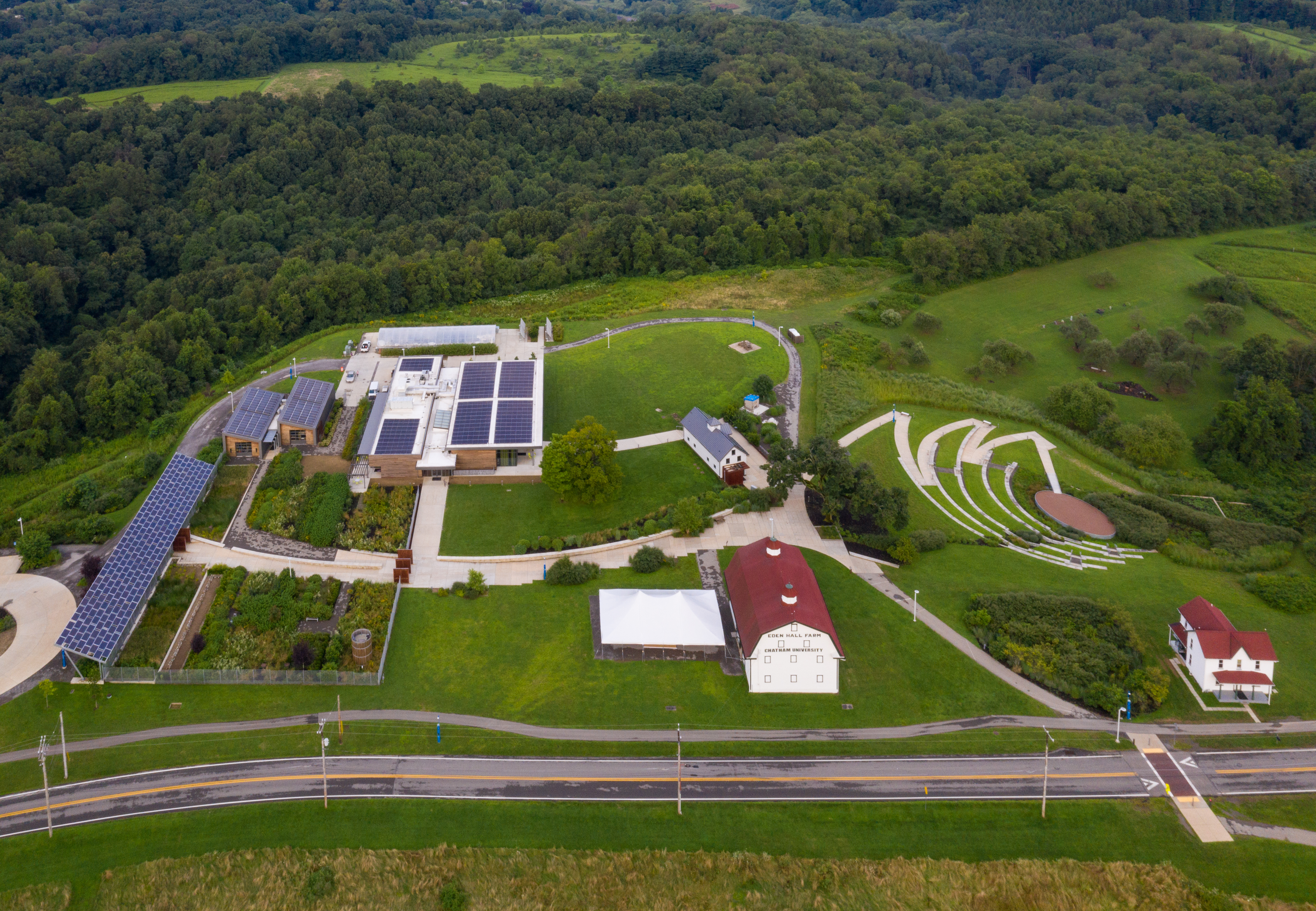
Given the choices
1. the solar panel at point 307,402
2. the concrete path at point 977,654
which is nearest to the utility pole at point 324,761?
the solar panel at point 307,402

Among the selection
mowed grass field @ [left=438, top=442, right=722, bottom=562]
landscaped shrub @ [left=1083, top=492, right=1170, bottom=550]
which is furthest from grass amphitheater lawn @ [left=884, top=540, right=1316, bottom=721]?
mowed grass field @ [left=438, top=442, right=722, bottom=562]

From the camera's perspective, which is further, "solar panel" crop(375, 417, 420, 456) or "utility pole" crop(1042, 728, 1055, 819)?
"solar panel" crop(375, 417, 420, 456)

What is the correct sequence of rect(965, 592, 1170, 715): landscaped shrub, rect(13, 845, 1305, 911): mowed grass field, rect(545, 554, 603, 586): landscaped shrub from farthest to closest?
rect(545, 554, 603, 586): landscaped shrub → rect(965, 592, 1170, 715): landscaped shrub → rect(13, 845, 1305, 911): mowed grass field

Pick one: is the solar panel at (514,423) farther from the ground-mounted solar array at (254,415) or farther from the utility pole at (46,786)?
the utility pole at (46,786)

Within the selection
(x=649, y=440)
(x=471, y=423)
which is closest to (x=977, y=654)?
(x=649, y=440)

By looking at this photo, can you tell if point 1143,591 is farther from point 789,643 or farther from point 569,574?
point 569,574

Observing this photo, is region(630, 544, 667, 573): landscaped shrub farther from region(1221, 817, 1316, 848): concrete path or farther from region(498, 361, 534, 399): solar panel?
region(1221, 817, 1316, 848): concrete path
